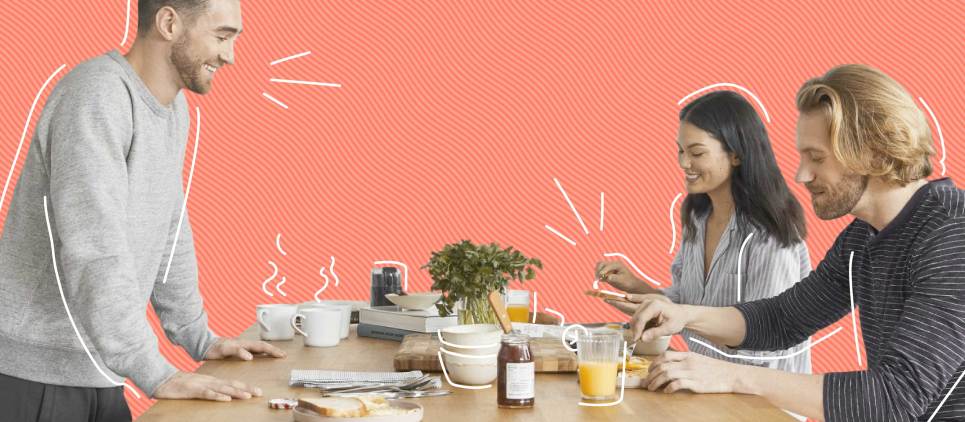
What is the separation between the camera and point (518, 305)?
10.6 ft

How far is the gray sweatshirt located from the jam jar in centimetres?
70

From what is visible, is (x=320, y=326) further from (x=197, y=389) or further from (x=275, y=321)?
(x=197, y=389)

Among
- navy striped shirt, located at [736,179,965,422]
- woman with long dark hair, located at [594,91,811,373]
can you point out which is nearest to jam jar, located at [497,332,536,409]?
navy striped shirt, located at [736,179,965,422]

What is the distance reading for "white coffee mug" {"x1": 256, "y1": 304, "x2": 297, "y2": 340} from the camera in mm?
2902

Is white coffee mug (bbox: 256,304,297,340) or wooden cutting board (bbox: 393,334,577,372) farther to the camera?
white coffee mug (bbox: 256,304,297,340)

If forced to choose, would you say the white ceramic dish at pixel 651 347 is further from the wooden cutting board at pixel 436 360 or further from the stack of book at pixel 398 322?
the stack of book at pixel 398 322

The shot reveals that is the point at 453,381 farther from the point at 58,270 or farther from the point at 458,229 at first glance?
the point at 458,229

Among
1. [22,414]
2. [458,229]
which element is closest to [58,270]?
[22,414]

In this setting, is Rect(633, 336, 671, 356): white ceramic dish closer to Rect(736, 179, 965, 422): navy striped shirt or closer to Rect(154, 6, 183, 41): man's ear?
Rect(736, 179, 965, 422): navy striped shirt

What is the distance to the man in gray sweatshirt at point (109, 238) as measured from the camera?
2.07 m

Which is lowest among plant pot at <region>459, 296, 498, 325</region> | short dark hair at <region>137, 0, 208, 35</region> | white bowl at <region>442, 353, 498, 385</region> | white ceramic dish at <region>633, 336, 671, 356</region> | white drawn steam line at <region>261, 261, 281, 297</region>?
white bowl at <region>442, 353, 498, 385</region>

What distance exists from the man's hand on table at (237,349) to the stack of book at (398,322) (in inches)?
17.1

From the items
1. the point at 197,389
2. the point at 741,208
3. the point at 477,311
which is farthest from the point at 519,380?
the point at 741,208

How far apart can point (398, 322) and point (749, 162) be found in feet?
4.26
